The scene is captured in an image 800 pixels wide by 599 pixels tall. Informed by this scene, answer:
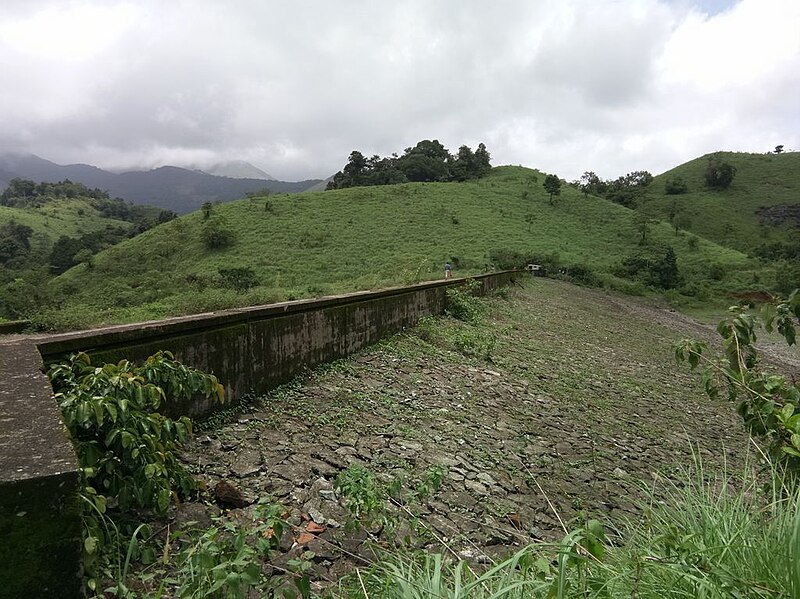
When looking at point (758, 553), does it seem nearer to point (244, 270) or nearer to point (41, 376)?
point (41, 376)

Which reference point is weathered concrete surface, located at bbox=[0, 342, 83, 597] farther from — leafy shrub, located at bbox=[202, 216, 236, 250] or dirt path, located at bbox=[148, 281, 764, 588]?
leafy shrub, located at bbox=[202, 216, 236, 250]

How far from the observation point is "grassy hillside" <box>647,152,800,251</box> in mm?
53094

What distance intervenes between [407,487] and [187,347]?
1913 mm

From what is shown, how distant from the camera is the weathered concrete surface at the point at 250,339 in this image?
3.10m

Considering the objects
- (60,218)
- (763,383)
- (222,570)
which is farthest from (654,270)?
(60,218)

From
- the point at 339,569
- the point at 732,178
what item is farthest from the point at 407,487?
the point at 732,178

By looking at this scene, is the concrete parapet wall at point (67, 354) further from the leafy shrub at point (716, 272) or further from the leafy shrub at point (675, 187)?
the leafy shrub at point (675, 187)

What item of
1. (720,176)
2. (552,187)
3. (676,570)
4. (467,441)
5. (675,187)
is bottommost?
(467,441)

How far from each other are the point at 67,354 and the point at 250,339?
162 cm

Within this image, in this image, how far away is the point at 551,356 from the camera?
8.91m

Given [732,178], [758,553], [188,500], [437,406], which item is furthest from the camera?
[732,178]

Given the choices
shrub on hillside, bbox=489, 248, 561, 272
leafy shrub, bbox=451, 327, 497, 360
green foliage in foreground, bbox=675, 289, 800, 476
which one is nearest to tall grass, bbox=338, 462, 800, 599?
green foliage in foreground, bbox=675, 289, 800, 476

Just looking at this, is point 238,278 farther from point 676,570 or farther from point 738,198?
point 738,198

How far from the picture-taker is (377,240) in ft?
114
